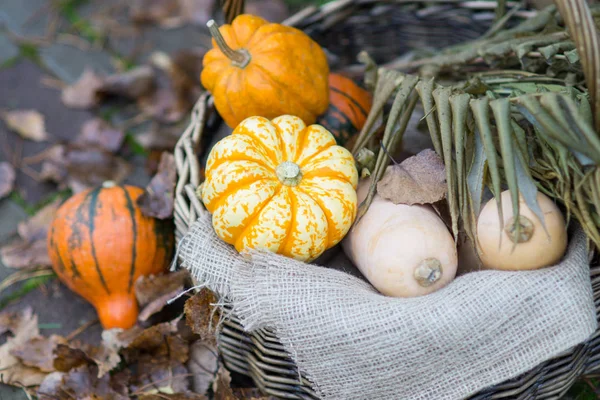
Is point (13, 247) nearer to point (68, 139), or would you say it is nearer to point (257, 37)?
point (68, 139)

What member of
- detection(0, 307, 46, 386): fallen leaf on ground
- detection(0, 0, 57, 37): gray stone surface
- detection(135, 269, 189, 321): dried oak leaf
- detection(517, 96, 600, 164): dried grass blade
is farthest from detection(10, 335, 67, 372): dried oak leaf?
detection(0, 0, 57, 37): gray stone surface

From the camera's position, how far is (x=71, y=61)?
292 centimetres

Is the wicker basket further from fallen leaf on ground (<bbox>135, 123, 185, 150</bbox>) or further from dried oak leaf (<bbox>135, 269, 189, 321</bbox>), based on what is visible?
fallen leaf on ground (<bbox>135, 123, 185, 150</bbox>)

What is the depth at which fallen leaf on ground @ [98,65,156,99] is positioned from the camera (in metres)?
2.74

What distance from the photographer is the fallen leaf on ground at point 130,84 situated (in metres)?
2.74

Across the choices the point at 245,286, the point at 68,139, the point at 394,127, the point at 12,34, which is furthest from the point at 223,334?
the point at 12,34

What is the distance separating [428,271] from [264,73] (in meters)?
0.74

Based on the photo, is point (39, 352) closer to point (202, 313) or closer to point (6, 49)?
point (202, 313)

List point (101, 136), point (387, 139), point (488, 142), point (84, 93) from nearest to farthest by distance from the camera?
point (488, 142), point (387, 139), point (101, 136), point (84, 93)

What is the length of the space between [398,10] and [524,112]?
3.76 feet

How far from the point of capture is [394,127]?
162 cm

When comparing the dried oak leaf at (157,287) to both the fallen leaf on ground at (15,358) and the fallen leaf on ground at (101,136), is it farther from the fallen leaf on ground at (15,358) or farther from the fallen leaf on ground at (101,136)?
the fallen leaf on ground at (101,136)

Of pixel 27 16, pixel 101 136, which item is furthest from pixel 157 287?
pixel 27 16

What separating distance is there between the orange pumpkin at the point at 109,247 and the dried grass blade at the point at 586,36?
1.31 m
